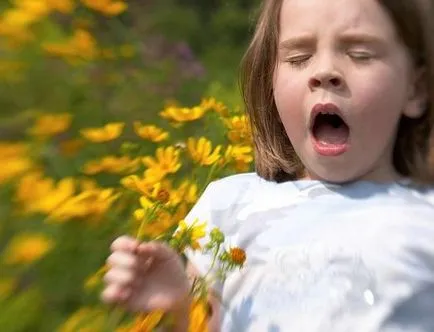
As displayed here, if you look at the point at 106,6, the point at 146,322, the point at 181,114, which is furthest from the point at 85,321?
the point at 181,114

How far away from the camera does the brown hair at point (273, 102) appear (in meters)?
1.25

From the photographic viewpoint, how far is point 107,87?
138cm

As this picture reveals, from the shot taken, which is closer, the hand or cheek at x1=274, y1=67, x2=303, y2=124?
the hand

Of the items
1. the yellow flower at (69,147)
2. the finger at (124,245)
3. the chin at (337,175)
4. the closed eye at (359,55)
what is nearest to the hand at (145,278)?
the finger at (124,245)

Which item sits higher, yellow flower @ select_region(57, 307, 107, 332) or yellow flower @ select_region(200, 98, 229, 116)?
yellow flower @ select_region(57, 307, 107, 332)

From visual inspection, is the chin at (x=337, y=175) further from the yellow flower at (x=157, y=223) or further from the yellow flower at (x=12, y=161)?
the yellow flower at (x=12, y=161)

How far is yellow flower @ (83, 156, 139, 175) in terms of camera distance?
3.83 feet

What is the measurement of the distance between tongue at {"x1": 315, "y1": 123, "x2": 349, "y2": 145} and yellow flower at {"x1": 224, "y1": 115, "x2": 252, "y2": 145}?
0.37m

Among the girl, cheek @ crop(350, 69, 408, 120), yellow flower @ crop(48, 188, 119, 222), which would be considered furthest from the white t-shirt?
yellow flower @ crop(48, 188, 119, 222)

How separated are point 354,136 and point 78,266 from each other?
0.42 m

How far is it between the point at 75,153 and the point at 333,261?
344 mm

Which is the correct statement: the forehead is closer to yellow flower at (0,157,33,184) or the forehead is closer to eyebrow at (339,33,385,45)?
eyebrow at (339,33,385,45)

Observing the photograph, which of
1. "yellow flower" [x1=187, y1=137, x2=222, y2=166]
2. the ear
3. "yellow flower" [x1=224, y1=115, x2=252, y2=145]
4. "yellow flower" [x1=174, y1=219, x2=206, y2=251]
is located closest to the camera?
"yellow flower" [x1=174, y1=219, x2=206, y2=251]

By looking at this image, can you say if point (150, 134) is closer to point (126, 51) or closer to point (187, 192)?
point (187, 192)
